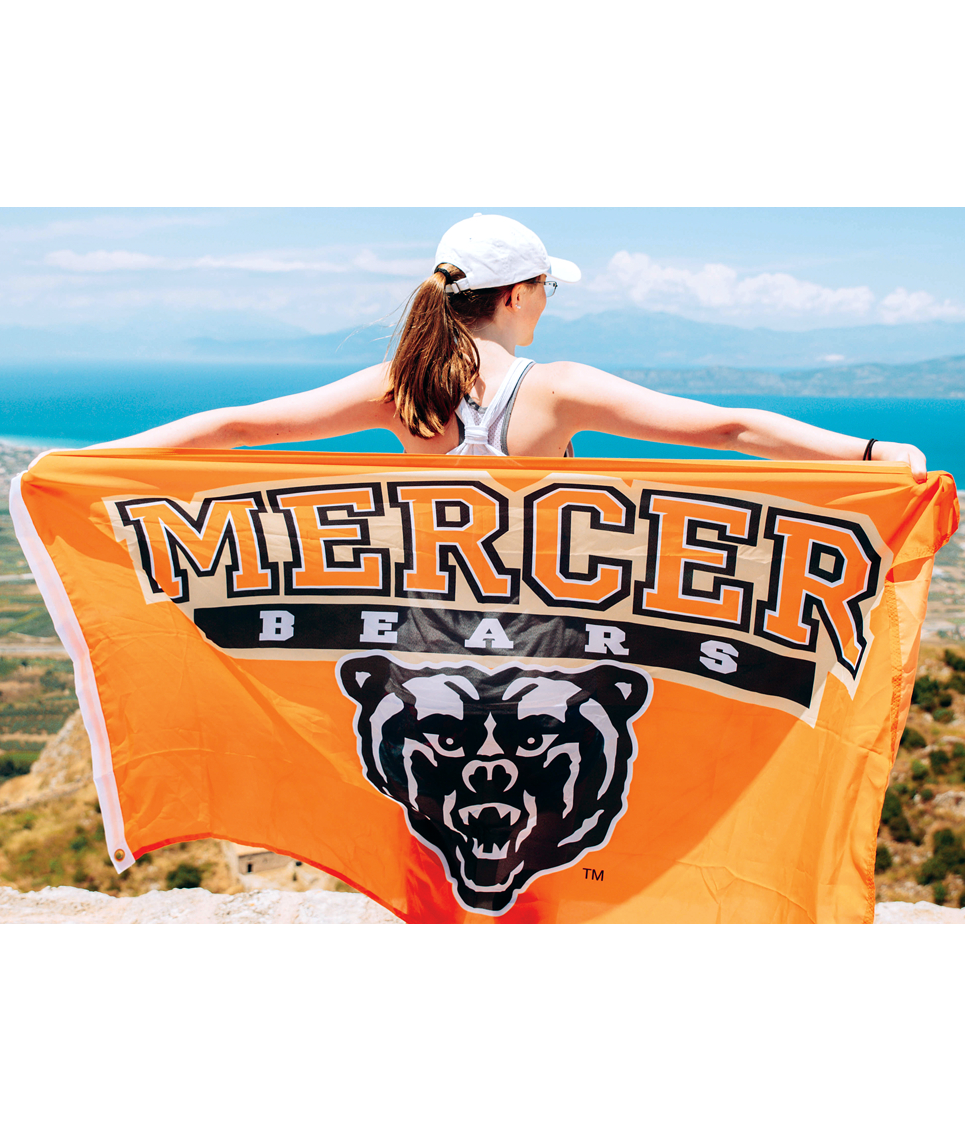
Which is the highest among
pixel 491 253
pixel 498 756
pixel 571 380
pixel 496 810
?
pixel 491 253

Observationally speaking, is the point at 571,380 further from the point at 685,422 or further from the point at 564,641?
the point at 564,641

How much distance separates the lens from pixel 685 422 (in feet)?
7.49

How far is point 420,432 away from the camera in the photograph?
2.45 meters

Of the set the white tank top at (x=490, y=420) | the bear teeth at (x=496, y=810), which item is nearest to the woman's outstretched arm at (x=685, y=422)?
the white tank top at (x=490, y=420)

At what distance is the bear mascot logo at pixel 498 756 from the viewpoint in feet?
8.52

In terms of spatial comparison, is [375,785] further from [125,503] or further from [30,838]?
[30,838]

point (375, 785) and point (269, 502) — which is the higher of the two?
point (269, 502)

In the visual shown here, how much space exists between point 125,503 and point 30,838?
134 feet

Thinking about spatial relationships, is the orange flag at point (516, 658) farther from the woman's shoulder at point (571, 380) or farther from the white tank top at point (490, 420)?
the woman's shoulder at point (571, 380)

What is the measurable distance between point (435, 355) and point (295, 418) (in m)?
0.50

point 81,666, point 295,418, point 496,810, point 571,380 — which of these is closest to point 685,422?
point 571,380

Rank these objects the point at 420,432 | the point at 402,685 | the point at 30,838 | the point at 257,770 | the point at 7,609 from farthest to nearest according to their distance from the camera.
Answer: the point at 7,609
the point at 30,838
the point at 257,770
the point at 402,685
the point at 420,432

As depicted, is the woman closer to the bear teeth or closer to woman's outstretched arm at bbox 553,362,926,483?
woman's outstretched arm at bbox 553,362,926,483

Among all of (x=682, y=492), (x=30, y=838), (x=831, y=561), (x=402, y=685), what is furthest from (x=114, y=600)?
(x=30, y=838)
